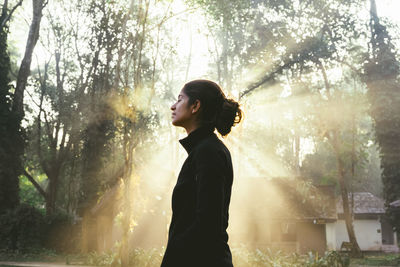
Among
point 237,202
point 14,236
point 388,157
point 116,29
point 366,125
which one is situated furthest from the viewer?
point 366,125

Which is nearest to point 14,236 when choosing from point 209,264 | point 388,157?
point 388,157

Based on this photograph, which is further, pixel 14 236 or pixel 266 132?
pixel 266 132

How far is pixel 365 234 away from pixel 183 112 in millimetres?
43857

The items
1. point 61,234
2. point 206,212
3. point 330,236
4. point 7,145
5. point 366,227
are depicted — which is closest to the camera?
point 206,212

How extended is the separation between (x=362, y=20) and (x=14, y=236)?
26.1 m

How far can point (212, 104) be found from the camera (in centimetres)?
259

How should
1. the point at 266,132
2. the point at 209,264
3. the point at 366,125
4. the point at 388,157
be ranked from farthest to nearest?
the point at 366,125
the point at 266,132
the point at 388,157
the point at 209,264

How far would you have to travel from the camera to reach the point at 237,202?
34.6m

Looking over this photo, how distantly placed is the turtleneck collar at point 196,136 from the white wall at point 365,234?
1704 inches

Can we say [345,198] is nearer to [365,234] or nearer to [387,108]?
[387,108]

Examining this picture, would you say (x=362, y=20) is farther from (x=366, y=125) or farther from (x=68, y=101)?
(x=366, y=125)

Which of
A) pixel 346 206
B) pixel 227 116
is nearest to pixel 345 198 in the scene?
pixel 346 206

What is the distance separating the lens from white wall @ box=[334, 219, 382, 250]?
41562mm

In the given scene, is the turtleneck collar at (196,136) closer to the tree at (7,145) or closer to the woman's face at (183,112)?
the woman's face at (183,112)
